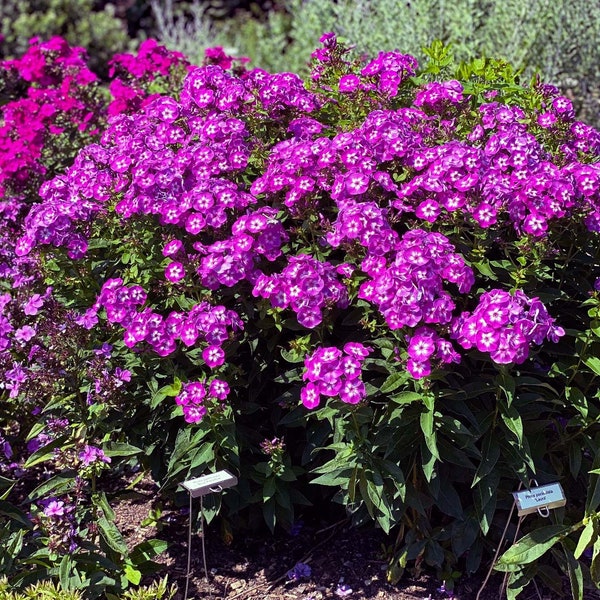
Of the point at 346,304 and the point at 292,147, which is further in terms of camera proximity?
the point at 292,147

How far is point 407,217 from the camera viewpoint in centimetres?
337

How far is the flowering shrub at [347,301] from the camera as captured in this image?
9.54ft

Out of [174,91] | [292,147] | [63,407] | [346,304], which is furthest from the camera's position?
[174,91]

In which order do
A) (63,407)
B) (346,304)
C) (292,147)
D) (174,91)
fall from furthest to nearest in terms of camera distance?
(174,91) → (63,407) → (292,147) → (346,304)

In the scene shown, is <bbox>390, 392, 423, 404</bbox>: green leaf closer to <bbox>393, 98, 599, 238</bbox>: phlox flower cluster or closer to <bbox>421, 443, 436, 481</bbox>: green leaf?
<bbox>421, 443, 436, 481</bbox>: green leaf

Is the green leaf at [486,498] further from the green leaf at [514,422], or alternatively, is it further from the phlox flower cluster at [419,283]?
the phlox flower cluster at [419,283]

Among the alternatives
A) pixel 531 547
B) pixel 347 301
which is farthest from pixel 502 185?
pixel 531 547

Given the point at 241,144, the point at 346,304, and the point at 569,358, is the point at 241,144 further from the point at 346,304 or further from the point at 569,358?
the point at 569,358

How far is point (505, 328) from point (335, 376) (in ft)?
1.75

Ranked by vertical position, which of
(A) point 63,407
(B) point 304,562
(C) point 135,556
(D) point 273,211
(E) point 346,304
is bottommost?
(B) point 304,562

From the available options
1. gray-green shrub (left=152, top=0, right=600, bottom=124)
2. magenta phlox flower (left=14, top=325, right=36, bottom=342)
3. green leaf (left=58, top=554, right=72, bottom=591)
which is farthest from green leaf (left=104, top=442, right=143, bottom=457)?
gray-green shrub (left=152, top=0, right=600, bottom=124)

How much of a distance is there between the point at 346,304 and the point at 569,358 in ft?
3.02

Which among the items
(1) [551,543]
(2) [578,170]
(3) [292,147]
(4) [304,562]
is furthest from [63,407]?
(2) [578,170]

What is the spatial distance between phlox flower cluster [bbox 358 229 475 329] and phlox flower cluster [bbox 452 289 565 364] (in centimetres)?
10
